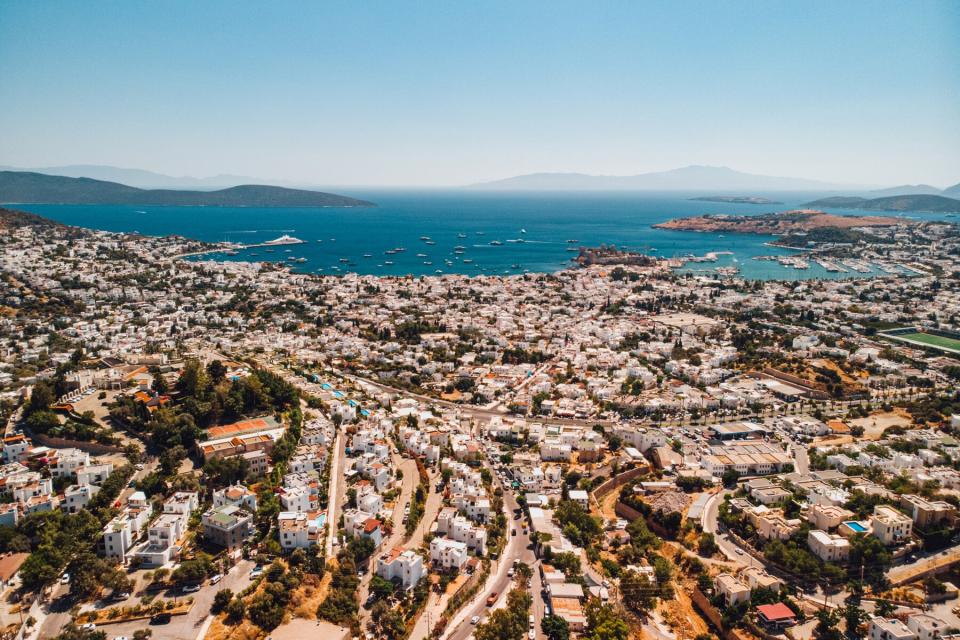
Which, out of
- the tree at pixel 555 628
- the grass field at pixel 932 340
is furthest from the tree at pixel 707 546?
the grass field at pixel 932 340

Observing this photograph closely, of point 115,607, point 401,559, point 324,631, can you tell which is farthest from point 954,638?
point 115,607

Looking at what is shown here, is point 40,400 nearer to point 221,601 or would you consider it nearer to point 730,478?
point 221,601

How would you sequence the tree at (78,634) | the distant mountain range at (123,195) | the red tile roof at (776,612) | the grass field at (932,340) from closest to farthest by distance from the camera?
the tree at (78,634) → the red tile roof at (776,612) → the grass field at (932,340) → the distant mountain range at (123,195)

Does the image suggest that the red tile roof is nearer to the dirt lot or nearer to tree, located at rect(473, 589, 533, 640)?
tree, located at rect(473, 589, 533, 640)

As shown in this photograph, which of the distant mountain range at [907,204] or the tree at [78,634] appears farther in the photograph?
the distant mountain range at [907,204]

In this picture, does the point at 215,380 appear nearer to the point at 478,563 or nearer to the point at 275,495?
the point at 275,495

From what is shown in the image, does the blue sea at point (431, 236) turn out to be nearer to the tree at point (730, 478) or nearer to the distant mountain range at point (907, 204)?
the distant mountain range at point (907, 204)

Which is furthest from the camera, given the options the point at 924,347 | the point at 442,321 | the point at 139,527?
the point at 442,321
